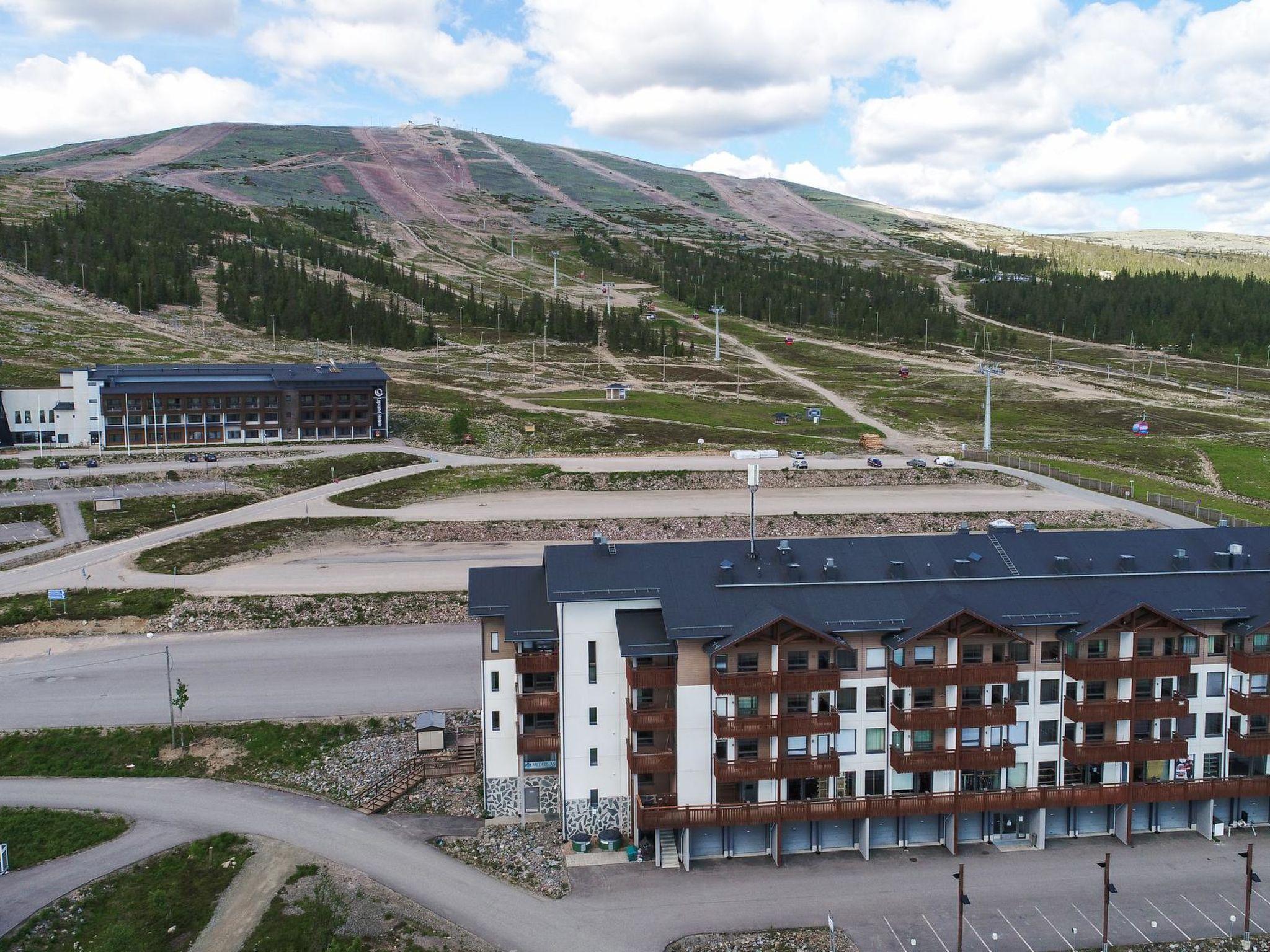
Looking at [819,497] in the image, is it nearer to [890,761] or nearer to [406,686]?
[406,686]

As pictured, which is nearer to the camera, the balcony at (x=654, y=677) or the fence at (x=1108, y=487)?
the balcony at (x=654, y=677)

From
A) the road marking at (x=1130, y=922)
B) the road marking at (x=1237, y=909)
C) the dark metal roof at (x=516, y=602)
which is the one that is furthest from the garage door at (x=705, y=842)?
the road marking at (x=1237, y=909)

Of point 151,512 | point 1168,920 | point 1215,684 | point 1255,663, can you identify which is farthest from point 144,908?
point 151,512

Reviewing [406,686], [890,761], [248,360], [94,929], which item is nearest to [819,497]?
[406,686]

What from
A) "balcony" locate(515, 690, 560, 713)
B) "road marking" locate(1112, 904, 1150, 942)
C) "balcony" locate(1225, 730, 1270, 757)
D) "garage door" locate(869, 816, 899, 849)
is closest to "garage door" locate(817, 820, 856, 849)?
"garage door" locate(869, 816, 899, 849)

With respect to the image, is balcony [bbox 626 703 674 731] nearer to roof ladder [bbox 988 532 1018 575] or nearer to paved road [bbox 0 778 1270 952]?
paved road [bbox 0 778 1270 952]

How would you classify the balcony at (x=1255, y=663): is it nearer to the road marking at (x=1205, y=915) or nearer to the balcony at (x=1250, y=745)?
the balcony at (x=1250, y=745)
